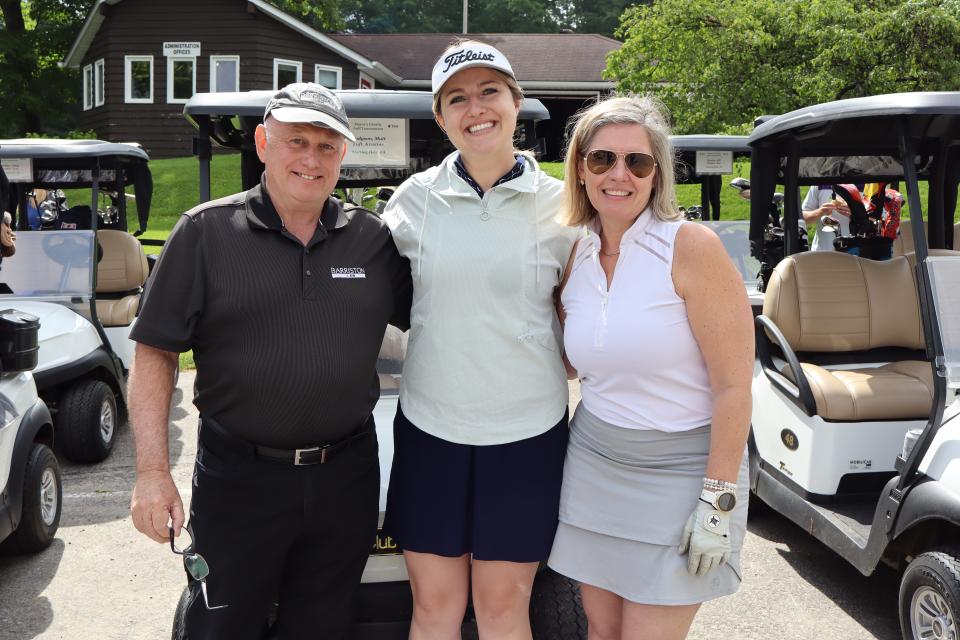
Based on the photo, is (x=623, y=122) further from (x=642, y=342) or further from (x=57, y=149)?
(x=57, y=149)

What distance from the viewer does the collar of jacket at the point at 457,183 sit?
2.25 metres

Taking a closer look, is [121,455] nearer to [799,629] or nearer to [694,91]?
[799,629]

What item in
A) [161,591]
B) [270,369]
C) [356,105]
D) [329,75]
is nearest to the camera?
[270,369]

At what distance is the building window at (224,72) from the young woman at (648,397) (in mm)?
22163

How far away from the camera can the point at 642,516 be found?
2105mm

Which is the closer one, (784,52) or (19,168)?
(19,168)

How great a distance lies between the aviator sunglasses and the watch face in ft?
2.49

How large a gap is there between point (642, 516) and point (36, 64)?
94.3 ft

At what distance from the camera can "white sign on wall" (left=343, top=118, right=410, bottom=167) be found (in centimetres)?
349

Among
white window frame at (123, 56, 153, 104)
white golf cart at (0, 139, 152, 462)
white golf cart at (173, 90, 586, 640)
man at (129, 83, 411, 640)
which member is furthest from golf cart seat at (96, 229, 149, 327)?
white window frame at (123, 56, 153, 104)

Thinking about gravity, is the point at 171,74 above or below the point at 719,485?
above

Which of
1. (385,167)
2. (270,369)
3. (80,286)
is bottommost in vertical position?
(80,286)

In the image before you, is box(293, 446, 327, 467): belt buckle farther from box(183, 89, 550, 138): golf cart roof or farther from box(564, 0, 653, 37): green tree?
box(564, 0, 653, 37): green tree

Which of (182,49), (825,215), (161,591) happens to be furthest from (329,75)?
(161,591)
